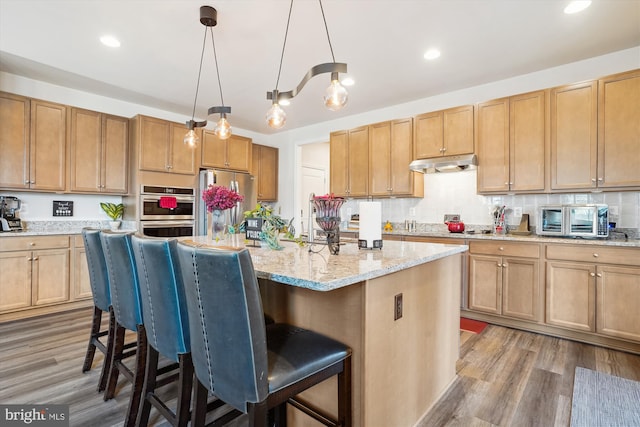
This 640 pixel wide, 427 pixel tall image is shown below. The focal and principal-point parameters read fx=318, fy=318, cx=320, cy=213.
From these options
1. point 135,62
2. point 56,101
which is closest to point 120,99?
point 56,101

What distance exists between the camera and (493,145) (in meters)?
3.67

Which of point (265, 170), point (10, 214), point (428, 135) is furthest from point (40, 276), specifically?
point (428, 135)

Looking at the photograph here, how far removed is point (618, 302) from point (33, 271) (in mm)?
5764

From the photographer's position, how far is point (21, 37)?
9.70 ft

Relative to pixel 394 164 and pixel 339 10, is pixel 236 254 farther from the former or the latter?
pixel 394 164

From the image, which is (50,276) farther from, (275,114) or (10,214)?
(275,114)

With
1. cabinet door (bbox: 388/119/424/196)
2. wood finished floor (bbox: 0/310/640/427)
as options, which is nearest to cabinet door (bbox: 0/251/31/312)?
wood finished floor (bbox: 0/310/640/427)

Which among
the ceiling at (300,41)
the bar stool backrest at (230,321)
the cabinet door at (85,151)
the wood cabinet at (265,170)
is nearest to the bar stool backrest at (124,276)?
the bar stool backrest at (230,321)

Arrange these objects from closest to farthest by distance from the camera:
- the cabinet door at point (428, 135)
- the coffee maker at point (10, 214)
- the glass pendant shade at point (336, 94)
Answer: the glass pendant shade at point (336, 94)
the coffee maker at point (10, 214)
the cabinet door at point (428, 135)

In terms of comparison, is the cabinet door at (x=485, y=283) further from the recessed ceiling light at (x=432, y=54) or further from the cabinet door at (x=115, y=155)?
the cabinet door at (x=115, y=155)

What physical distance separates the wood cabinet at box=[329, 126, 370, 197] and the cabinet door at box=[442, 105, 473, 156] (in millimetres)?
1178

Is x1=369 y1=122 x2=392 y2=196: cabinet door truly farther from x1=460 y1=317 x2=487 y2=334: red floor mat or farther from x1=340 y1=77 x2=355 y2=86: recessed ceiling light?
x1=460 y1=317 x2=487 y2=334: red floor mat

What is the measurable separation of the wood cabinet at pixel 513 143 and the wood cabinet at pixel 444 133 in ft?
0.41

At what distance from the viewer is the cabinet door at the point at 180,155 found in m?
4.66
